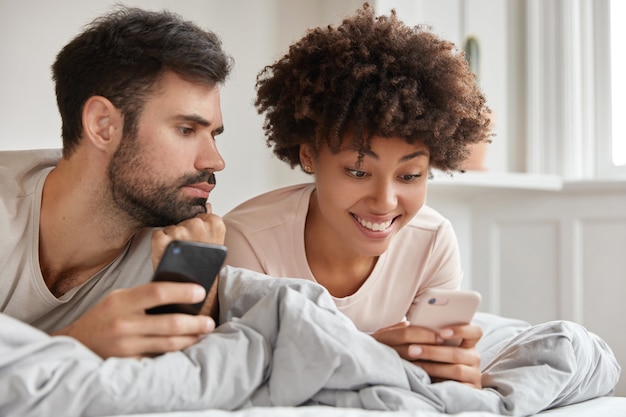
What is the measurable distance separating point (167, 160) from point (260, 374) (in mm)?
679

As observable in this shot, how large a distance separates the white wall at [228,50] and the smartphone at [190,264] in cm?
133

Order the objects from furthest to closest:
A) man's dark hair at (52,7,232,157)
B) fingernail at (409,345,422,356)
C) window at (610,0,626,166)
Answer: window at (610,0,626,166)
man's dark hair at (52,7,232,157)
fingernail at (409,345,422,356)

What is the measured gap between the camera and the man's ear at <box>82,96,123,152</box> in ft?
5.46

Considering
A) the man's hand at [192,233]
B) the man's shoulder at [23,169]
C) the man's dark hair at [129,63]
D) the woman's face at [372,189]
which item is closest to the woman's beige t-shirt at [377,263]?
the woman's face at [372,189]

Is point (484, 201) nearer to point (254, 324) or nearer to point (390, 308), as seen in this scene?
point (390, 308)

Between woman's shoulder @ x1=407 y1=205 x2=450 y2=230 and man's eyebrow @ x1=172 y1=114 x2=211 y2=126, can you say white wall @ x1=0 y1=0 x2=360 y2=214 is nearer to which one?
man's eyebrow @ x1=172 y1=114 x2=211 y2=126

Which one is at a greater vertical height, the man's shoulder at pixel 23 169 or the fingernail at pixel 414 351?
the man's shoulder at pixel 23 169

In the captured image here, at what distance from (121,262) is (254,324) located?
25.4 inches

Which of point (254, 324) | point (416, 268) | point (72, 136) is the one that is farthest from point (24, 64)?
point (254, 324)

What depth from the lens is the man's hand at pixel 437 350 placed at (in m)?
1.22

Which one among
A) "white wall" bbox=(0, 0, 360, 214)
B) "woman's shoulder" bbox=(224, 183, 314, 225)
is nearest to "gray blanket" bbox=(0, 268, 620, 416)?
"woman's shoulder" bbox=(224, 183, 314, 225)

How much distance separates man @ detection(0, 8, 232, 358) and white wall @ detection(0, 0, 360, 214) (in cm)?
61

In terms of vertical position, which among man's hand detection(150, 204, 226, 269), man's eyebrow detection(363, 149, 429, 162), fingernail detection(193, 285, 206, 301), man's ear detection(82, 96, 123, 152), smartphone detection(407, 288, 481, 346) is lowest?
smartphone detection(407, 288, 481, 346)

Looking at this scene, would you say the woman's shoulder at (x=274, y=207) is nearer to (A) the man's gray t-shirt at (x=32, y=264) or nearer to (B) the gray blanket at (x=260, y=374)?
(A) the man's gray t-shirt at (x=32, y=264)
